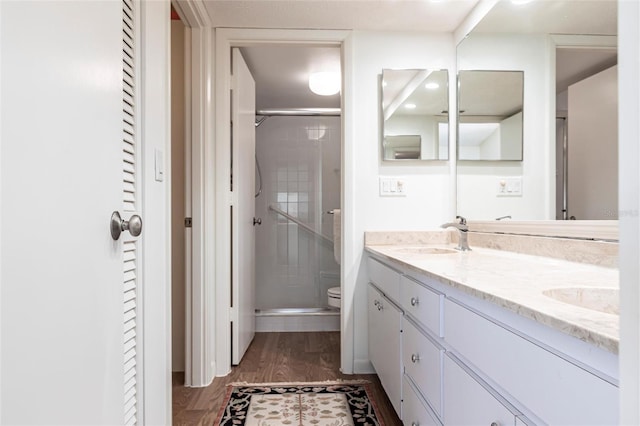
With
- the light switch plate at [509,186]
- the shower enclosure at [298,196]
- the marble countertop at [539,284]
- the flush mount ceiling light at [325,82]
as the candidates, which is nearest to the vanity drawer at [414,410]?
the marble countertop at [539,284]

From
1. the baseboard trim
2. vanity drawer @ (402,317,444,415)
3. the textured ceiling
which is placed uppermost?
the textured ceiling

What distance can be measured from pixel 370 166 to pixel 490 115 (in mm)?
707

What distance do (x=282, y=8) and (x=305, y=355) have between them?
217cm

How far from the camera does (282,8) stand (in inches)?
74.5

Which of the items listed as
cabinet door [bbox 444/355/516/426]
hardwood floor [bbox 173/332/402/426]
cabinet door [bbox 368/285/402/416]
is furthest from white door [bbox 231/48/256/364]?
cabinet door [bbox 444/355/516/426]

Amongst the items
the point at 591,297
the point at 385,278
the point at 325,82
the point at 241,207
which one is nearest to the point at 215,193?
the point at 241,207

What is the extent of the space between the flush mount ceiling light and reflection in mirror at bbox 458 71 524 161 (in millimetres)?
930

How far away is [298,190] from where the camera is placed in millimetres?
3713

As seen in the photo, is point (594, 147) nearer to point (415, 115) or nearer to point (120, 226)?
point (415, 115)

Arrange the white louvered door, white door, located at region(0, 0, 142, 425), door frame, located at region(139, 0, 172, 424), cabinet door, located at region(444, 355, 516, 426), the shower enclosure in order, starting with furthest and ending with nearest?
the shower enclosure, door frame, located at region(139, 0, 172, 424), the white louvered door, cabinet door, located at region(444, 355, 516, 426), white door, located at region(0, 0, 142, 425)

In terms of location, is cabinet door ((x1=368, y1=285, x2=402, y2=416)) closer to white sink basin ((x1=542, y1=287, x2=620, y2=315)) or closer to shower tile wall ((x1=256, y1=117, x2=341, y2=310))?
white sink basin ((x1=542, y1=287, x2=620, y2=315))

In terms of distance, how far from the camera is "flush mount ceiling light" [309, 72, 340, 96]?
2.64 m

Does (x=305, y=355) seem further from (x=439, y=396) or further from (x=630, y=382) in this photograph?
(x=630, y=382)

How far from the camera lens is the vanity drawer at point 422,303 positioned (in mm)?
1083
